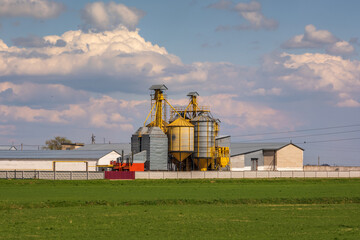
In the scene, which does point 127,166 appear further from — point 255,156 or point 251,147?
point 251,147

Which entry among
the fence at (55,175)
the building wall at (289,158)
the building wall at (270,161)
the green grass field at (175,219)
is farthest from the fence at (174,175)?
the green grass field at (175,219)

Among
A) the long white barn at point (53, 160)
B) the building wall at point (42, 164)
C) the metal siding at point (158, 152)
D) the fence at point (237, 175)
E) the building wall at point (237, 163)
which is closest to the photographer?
the fence at point (237, 175)

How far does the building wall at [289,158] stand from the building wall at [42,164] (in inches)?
1769

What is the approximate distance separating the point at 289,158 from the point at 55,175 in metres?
65.6

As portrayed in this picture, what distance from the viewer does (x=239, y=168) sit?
12481 centimetres

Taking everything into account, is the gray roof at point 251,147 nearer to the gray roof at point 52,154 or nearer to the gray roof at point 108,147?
the gray roof at point 108,147

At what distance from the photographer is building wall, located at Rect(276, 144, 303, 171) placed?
5221 inches

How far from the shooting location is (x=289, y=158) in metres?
134

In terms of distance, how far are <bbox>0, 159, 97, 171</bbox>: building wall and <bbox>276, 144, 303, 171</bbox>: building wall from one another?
4492 centimetres

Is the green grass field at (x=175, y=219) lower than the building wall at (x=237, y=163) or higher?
lower

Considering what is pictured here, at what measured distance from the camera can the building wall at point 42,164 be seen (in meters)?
110

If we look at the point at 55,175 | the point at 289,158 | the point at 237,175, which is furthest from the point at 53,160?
the point at 289,158

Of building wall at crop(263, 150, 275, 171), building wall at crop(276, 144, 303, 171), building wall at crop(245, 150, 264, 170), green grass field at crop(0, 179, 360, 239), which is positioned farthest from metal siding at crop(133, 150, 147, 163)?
green grass field at crop(0, 179, 360, 239)

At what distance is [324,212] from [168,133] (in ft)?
213
